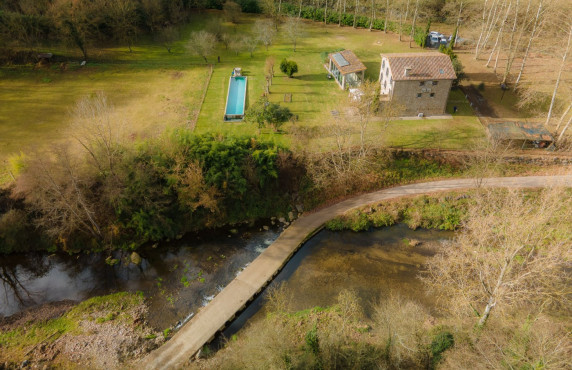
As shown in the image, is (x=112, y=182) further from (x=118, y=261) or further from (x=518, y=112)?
(x=518, y=112)

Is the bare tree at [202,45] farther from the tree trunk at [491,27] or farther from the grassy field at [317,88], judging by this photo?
the tree trunk at [491,27]

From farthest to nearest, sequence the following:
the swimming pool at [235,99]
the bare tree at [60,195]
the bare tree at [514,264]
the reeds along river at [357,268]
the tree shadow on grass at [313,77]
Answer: the tree shadow on grass at [313,77], the swimming pool at [235,99], the bare tree at [60,195], the reeds along river at [357,268], the bare tree at [514,264]

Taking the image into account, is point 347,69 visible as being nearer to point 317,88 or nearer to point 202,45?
point 317,88

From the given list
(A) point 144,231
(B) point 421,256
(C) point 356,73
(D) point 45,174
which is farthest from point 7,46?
(B) point 421,256

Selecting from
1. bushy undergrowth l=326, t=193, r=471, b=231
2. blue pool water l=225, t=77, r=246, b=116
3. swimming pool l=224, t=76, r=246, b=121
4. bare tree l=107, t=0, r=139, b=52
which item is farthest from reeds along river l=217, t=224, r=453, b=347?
bare tree l=107, t=0, r=139, b=52

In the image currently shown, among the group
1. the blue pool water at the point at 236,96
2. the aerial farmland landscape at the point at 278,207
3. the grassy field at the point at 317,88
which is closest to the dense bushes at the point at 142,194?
the aerial farmland landscape at the point at 278,207

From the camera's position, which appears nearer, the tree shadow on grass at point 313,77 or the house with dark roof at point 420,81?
the house with dark roof at point 420,81

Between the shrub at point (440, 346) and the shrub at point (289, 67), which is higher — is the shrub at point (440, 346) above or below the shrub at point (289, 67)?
below
